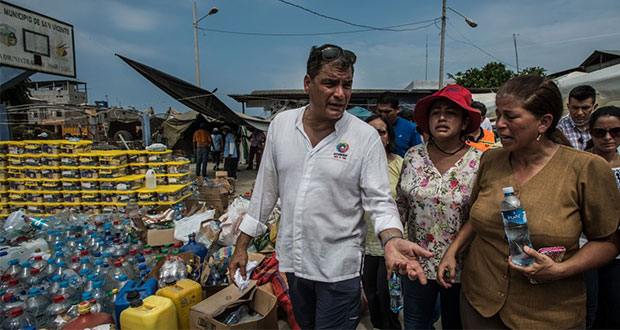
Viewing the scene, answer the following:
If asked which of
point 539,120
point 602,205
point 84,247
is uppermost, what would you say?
point 539,120

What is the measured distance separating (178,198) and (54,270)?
2.80m

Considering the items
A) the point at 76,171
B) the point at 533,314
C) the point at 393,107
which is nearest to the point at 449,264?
the point at 533,314

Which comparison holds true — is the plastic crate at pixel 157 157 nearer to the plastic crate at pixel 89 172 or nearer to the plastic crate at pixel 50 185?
the plastic crate at pixel 89 172

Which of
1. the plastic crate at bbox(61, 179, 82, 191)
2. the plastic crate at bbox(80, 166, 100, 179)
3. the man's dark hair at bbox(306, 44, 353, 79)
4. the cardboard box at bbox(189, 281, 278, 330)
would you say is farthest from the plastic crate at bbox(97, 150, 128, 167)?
the man's dark hair at bbox(306, 44, 353, 79)

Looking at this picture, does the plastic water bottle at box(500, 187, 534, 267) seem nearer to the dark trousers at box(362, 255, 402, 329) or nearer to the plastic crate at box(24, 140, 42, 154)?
the dark trousers at box(362, 255, 402, 329)

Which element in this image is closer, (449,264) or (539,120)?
(539,120)

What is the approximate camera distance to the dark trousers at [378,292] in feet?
8.27

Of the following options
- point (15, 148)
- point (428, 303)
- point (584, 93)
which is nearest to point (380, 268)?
point (428, 303)

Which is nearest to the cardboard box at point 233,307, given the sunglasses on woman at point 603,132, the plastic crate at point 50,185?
the sunglasses on woman at point 603,132

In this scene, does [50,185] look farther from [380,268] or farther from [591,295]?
[591,295]

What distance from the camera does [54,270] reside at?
10.5 ft

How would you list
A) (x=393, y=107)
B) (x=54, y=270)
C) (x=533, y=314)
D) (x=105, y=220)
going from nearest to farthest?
(x=533, y=314) < (x=54, y=270) < (x=393, y=107) < (x=105, y=220)

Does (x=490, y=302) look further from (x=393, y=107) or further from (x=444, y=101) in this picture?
(x=393, y=107)

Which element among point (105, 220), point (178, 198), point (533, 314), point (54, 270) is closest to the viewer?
point (533, 314)
